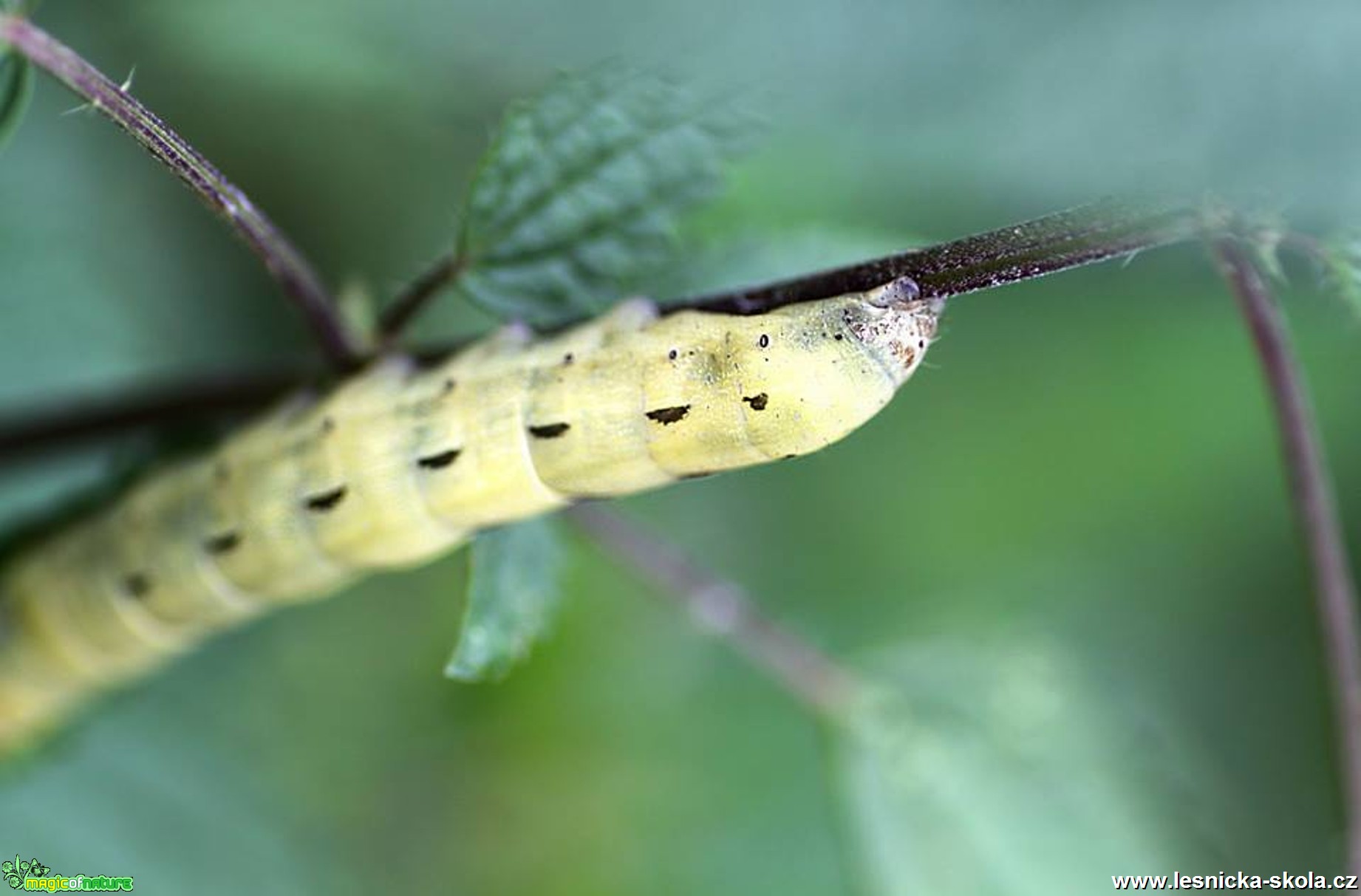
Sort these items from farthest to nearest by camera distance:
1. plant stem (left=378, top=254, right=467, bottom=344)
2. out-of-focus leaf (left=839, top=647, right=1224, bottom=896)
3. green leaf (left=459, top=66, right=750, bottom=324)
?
out-of-focus leaf (left=839, top=647, right=1224, bottom=896) < plant stem (left=378, top=254, right=467, bottom=344) < green leaf (left=459, top=66, right=750, bottom=324)

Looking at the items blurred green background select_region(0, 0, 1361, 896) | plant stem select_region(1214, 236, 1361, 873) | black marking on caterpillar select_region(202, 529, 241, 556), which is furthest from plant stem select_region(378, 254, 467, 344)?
plant stem select_region(1214, 236, 1361, 873)

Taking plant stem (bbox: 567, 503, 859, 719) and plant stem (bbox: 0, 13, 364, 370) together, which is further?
plant stem (bbox: 567, 503, 859, 719)

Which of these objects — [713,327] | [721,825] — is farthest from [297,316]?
[713,327]

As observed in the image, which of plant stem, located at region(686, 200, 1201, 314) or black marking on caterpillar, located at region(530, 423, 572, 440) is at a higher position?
black marking on caterpillar, located at region(530, 423, 572, 440)

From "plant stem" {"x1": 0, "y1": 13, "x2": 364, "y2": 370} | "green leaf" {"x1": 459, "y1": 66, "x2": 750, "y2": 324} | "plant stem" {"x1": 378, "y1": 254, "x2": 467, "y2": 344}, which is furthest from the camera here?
"plant stem" {"x1": 378, "y1": 254, "x2": 467, "y2": 344}

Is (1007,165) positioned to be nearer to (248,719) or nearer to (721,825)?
(721,825)

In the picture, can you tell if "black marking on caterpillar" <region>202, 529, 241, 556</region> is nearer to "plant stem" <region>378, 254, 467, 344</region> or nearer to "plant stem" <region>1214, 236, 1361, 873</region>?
"plant stem" <region>378, 254, 467, 344</region>

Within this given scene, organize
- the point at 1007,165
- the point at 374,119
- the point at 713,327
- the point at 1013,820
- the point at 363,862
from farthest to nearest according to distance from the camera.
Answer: the point at 363,862
the point at 374,119
the point at 1013,820
the point at 1007,165
the point at 713,327

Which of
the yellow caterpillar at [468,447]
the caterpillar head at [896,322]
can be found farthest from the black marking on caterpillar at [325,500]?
the caterpillar head at [896,322]
